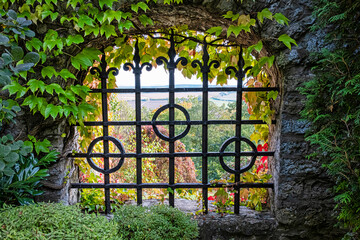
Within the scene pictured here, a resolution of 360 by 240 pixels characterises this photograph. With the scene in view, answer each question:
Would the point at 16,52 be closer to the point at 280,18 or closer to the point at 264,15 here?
the point at 264,15

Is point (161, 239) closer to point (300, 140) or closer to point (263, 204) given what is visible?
point (263, 204)

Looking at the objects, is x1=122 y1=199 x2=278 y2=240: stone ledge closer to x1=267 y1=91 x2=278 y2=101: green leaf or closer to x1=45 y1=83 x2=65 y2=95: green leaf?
x1=267 y1=91 x2=278 y2=101: green leaf

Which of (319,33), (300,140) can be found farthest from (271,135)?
(319,33)

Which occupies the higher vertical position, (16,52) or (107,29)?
(107,29)

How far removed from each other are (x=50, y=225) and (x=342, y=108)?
1.74 metres

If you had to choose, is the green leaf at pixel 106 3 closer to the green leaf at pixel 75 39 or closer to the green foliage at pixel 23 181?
the green leaf at pixel 75 39

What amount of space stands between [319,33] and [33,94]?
2.02 m

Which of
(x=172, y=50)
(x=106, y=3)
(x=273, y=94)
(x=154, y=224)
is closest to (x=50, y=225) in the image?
(x=154, y=224)

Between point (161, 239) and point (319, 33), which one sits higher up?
point (319, 33)

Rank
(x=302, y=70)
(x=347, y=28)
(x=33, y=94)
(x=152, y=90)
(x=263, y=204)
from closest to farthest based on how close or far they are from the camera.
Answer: (x=347, y=28) < (x=33, y=94) < (x=302, y=70) < (x=152, y=90) < (x=263, y=204)

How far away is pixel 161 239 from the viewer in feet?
5.82

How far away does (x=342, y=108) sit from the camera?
5.31 feet

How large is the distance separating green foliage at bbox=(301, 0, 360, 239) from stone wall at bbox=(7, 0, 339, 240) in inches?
9.1

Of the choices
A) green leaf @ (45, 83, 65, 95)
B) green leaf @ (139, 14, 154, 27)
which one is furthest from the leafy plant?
green leaf @ (139, 14, 154, 27)
